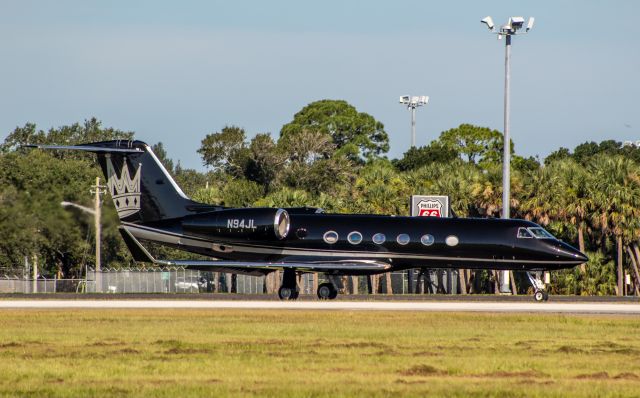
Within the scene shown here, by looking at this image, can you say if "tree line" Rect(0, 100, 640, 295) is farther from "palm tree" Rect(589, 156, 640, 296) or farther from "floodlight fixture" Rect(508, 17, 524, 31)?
"floodlight fixture" Rect(508, 17, 524, 31)

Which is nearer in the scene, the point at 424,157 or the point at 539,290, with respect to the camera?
the point at 539,290

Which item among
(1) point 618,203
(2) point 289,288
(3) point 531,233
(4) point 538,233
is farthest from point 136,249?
(1) point 618,203

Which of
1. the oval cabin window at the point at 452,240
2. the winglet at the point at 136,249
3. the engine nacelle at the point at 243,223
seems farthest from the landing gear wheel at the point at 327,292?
the winglet at the point at 136,249

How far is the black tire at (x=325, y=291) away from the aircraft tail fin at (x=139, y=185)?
22.1ft

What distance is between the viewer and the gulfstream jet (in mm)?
47812

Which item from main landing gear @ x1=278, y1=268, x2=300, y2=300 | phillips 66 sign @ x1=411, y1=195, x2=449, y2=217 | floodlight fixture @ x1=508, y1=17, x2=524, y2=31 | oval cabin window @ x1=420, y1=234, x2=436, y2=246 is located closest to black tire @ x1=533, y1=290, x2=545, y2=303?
oval cabin window @ x1=420, y1=234, x2=436, y2=246

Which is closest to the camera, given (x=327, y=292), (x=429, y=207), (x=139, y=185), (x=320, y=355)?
(x=320, y=355)

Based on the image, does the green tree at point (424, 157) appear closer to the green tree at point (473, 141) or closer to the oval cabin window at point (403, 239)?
the green tree at point (473, 141)

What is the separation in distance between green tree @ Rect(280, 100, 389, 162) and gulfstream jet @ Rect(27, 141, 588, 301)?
360ft

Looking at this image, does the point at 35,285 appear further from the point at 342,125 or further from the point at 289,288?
the point at 342,125

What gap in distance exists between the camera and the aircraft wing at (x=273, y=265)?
47.7 meters

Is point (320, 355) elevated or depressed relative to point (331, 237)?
depressed

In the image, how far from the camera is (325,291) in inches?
2018

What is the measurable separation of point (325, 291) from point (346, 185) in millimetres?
70315
